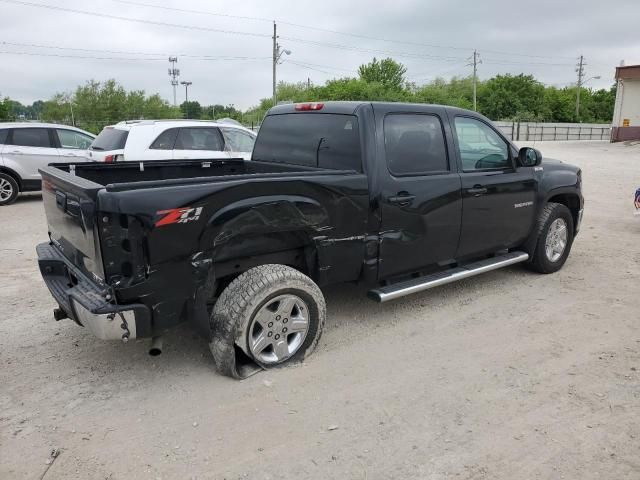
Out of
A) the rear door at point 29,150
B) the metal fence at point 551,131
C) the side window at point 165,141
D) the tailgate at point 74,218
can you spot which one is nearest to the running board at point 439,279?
the tailgate at point 74,218

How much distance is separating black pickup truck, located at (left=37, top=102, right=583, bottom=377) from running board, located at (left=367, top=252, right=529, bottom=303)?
0.04ft

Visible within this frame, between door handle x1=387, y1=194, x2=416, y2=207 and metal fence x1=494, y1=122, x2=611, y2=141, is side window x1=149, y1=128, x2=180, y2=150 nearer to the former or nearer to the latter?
door handle x1=387, y1=194, x2=416, y2=207

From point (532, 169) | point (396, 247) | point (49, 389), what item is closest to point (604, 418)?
point (396, 247)

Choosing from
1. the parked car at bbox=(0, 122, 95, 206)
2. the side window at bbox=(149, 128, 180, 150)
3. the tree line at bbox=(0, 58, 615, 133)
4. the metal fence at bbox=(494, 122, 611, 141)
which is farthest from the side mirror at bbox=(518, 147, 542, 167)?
the metal fence at bbox=(494, 122, 611, 141)

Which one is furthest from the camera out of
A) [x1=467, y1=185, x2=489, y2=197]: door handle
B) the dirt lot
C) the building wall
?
the building wall

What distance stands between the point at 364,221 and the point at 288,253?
0.65 m

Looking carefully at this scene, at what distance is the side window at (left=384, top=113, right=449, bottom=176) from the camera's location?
4.20 m

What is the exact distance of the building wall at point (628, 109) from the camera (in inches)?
1331

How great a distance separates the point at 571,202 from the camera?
604 cm

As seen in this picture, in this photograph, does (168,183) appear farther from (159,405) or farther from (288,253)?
(159,405)

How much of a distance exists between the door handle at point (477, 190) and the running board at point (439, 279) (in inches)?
28.3

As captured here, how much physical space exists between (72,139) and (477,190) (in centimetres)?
971

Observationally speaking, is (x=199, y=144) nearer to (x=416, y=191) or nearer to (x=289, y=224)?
(x=416, y=191)

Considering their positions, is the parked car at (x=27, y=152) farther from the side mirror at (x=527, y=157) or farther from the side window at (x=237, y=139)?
the side mirror at (x=527, y=157)
